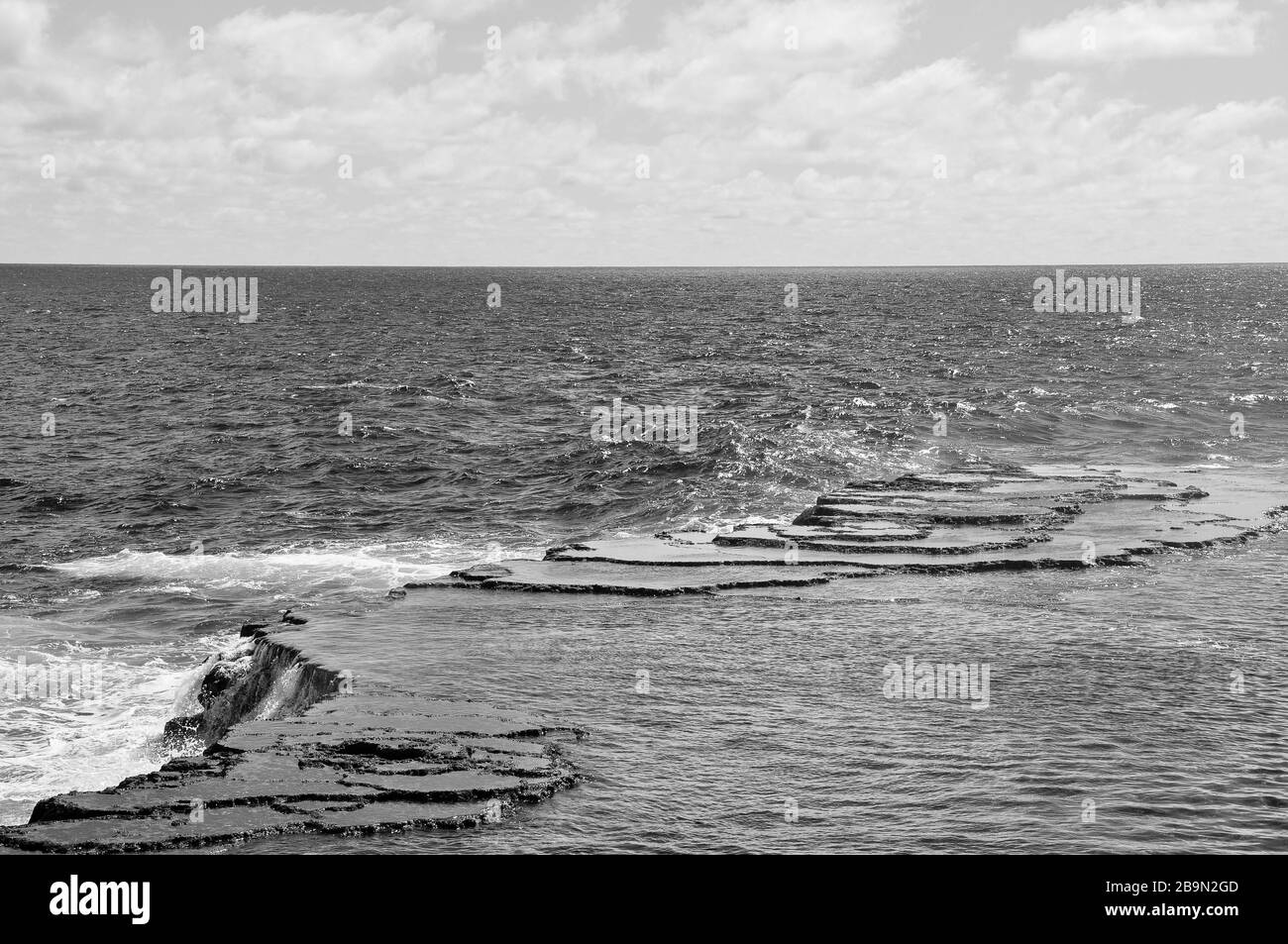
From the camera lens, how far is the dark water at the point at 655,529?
52.0 feet

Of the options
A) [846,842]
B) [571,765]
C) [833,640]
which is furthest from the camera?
[833,640]

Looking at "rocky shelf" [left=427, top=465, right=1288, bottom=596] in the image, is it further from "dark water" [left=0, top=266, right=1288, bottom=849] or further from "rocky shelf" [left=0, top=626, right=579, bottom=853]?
"rocky shelf" [left=0, top=626, right=579, bottom=853]

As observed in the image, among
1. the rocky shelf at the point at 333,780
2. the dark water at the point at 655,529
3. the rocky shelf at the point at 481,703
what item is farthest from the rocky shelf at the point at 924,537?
the rocky shelf at the point at 333,780

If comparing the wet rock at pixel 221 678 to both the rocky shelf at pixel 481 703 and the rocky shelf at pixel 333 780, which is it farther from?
the rocky shelf at pixel 333 780

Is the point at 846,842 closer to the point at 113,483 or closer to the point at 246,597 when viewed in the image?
the point at 246,597

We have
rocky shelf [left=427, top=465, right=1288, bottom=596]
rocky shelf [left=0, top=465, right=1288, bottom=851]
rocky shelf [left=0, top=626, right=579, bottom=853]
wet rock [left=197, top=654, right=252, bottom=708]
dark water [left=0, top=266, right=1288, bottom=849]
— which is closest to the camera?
rocky shelf [left=0, top=626, right=579, bottom=853]

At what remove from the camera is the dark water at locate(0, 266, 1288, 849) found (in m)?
15.8

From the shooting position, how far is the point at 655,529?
38.2 m

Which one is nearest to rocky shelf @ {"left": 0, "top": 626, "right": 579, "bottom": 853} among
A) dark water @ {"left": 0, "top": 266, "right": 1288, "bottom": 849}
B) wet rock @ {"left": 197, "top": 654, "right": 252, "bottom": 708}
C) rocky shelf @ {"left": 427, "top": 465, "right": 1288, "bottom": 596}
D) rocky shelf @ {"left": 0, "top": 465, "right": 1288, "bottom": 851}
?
rocky shelf @ {"left": 0, "top": 465, "right": 1288, "bottom": 851}

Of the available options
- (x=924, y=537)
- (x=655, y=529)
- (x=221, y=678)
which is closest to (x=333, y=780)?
(x=221, y=678)

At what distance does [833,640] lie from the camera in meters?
21.5

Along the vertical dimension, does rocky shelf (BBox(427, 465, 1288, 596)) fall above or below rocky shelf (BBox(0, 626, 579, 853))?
above

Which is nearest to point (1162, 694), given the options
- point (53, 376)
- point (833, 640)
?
point (833, 640)

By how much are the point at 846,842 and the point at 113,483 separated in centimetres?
3947
